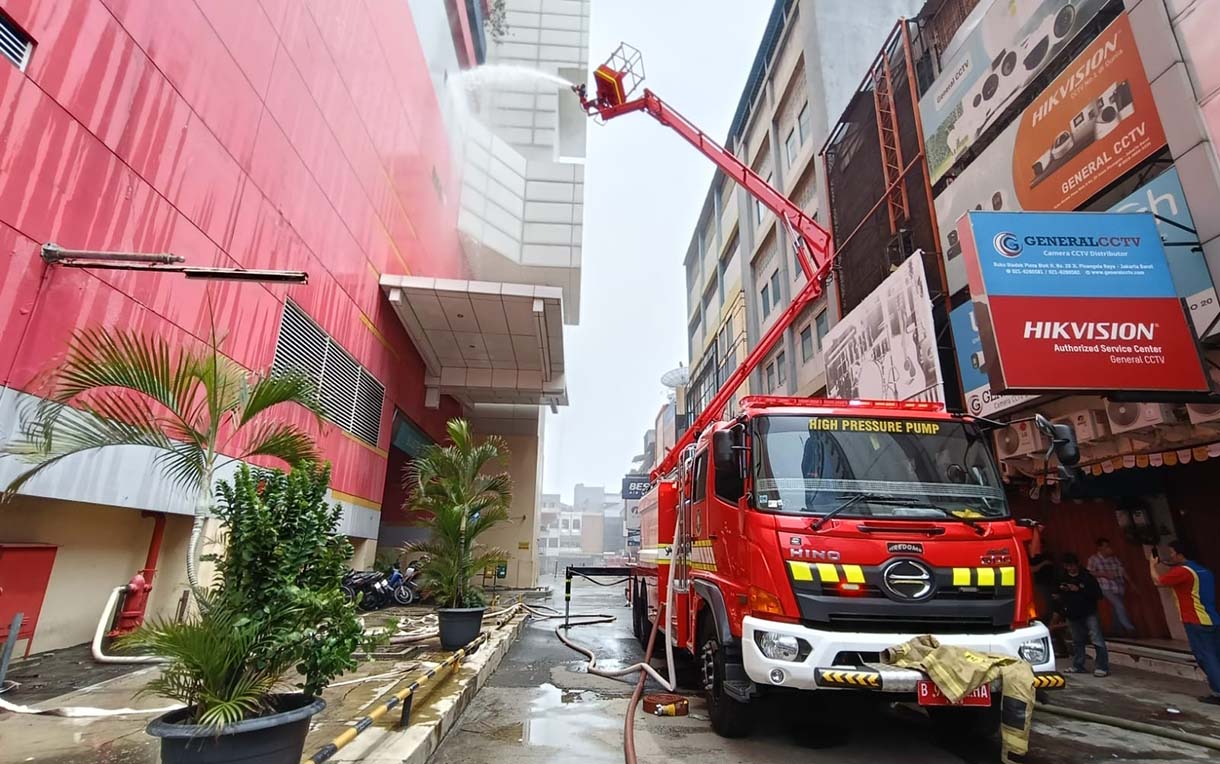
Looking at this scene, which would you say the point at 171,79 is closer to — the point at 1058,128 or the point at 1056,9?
the point at 1058,128

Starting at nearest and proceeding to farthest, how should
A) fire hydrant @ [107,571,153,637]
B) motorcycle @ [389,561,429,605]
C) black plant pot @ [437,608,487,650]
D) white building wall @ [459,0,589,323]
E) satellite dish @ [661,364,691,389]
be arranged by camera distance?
fire hydrant @ [107,571,153,637]
black plant pot @ [437,608,487,650]
motorcycle @ [389,561,429,605]
white building wall @ [459,0,589,323]
satellite dish @ [661,364,691,389]

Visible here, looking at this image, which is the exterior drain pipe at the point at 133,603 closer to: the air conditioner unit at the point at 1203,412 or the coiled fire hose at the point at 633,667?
the coiled fire hose at the point at 633,667

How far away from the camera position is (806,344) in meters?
19.2

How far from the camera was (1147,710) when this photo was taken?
5.72m

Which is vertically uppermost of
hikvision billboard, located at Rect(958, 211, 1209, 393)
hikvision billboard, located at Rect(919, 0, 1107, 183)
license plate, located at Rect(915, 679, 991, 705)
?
hikvision billboard, located at Rect(919, 0, 1107, 183)

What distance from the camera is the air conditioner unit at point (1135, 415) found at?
6.56 meters

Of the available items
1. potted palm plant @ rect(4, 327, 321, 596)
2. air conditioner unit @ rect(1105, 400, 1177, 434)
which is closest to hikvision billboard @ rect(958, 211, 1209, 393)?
air conditioner unit @ rect(1105, 400, 1177, 434)

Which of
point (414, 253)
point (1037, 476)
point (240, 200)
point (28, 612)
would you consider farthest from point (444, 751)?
point (414, 253)

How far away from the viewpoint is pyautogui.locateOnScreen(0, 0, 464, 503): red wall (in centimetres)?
539

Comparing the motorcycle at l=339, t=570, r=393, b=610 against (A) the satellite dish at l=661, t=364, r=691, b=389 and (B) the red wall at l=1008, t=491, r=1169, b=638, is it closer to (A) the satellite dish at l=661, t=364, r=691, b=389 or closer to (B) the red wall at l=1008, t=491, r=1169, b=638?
(B) the red wall at l=1008, t=491, r=1169, b=638

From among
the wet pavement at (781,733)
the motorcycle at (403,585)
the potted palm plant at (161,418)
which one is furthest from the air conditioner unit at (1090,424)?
the motorcycle at (403,585)

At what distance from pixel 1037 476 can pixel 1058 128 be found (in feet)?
17.0

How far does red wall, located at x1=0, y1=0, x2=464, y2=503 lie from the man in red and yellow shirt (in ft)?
38.9

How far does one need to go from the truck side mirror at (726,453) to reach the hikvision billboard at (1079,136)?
6873 millimetres
